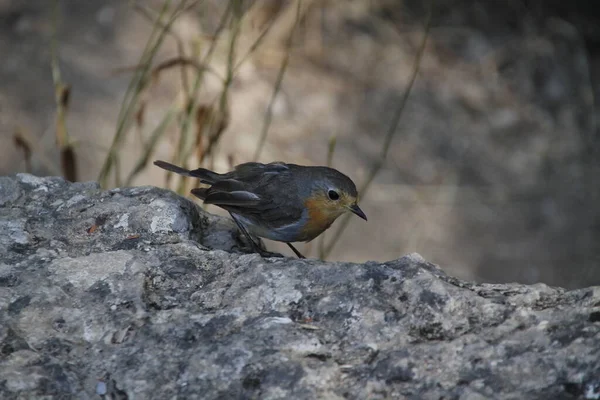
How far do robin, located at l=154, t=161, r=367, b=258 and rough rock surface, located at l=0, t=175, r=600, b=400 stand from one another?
855mm

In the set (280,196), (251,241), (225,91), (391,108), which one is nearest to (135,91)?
(225,91)

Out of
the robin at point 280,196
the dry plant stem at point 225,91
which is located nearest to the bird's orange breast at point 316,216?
the robin at point 280,196

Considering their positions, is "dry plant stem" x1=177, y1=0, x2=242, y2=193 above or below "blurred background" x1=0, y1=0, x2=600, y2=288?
below

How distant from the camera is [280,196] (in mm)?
3764

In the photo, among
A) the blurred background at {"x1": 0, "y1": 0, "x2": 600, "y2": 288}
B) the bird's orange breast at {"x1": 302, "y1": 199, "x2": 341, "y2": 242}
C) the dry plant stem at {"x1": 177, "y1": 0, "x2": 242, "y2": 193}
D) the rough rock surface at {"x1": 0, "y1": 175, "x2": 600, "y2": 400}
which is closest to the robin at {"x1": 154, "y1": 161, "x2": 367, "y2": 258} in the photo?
the bird's orange breast at {"x1": 302, "y1": 199, "x2": 341, "y2": 242}

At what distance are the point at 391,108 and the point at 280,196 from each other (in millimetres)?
3514

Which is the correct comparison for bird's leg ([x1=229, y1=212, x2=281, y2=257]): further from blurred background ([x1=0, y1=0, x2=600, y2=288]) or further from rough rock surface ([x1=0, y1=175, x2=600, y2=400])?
blurred background ([x1=0, y1=0, x2=600, y2=288])

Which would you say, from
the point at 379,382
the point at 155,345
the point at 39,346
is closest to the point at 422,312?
the point at 379,382

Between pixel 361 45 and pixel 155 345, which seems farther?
pixel 361 45

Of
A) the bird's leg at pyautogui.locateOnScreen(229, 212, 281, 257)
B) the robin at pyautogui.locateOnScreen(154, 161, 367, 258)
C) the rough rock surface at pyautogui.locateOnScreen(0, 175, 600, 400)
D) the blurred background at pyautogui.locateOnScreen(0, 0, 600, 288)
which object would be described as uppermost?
the blurred background at pyautogui.locateOnScreen(0, 0, 600, 288)

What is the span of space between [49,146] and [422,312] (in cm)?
432

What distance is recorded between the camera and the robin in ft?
11.9

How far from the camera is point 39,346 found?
226 centimetres

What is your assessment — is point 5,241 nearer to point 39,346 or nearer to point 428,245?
point 39,346
